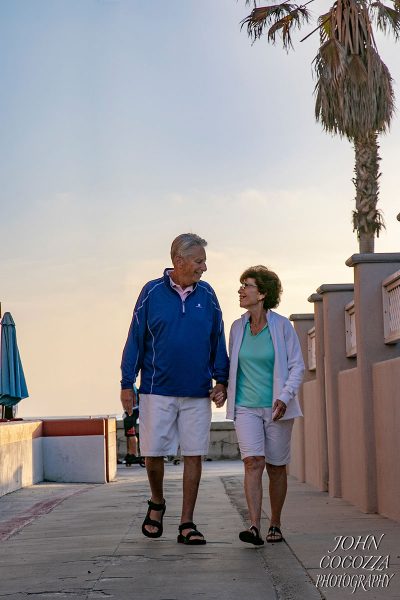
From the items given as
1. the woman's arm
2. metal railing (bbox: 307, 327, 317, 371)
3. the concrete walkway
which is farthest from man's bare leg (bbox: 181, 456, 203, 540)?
metal railing (bbox: 307, 327, 317, 371)

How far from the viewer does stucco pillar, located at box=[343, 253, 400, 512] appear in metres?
10.0

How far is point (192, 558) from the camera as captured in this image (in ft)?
21.5

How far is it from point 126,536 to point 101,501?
3926 millimetres

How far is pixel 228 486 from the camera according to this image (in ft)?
44.9

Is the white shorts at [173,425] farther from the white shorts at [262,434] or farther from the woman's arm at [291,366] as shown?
the woman's arm at [291,366]

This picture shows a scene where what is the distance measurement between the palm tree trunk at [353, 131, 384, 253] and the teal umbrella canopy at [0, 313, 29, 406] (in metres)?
6.93

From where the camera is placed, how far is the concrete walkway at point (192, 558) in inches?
216

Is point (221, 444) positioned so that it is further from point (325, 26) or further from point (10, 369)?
point (325, 26)

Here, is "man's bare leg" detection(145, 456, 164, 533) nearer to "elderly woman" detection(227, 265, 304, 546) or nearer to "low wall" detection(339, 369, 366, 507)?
"elderly woman" detection(227, 265, 304, 546)

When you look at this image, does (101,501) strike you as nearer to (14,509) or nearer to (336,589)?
(14,509)

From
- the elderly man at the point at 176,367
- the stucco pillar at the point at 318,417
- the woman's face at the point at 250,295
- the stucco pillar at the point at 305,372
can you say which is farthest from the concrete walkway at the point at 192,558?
the stucco pillar at the point at 305,372

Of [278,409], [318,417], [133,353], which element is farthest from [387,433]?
[318,417]

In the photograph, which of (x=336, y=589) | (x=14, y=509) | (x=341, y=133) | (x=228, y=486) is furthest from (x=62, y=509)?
(x=341, y=133)

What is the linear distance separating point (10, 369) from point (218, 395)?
12.2m
